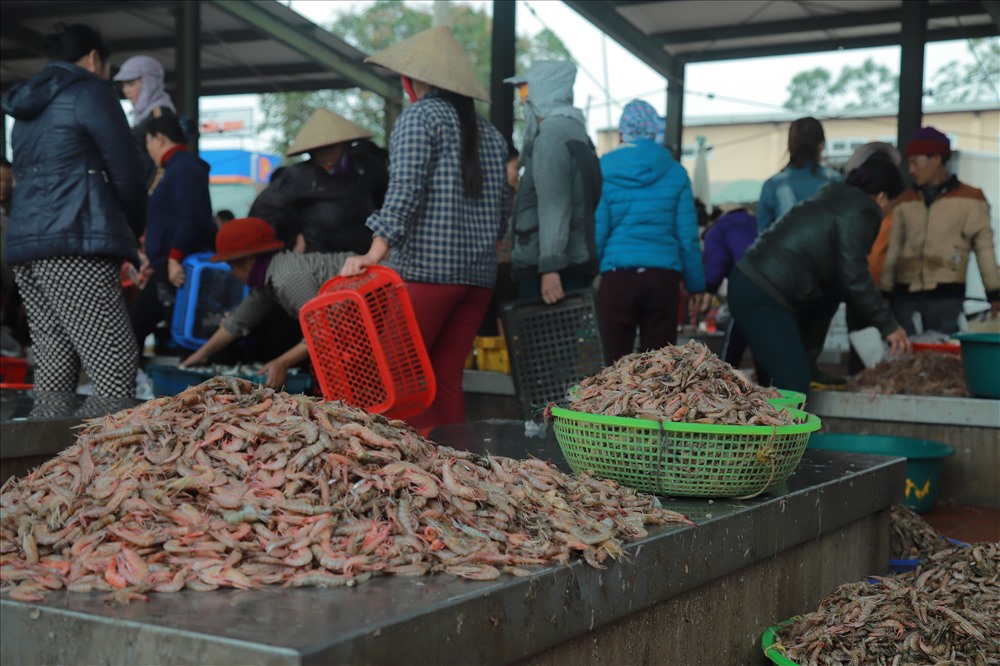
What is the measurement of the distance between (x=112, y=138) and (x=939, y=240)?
5611 millimetres

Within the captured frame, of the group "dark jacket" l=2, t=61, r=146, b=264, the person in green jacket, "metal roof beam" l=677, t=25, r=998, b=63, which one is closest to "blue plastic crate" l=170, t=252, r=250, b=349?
"dark jacket" l=2, t=61, r=146, b=264

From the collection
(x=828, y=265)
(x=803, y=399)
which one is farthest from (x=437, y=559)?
(x=828, y=265)

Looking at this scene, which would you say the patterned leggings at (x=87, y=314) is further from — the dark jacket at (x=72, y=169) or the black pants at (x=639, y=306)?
the black pants at (x=639, y=306)

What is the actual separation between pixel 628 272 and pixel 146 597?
466 cm

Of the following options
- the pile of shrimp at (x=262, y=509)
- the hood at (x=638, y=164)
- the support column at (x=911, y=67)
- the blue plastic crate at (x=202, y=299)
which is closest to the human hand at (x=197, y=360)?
the blue plastic crate at (x=202, y=299)

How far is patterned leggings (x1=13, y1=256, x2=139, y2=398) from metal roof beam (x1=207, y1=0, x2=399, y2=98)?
29.2ft

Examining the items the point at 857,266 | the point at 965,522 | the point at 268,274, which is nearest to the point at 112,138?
the point at 268,274

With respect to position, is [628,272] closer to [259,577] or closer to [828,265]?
[828,265]

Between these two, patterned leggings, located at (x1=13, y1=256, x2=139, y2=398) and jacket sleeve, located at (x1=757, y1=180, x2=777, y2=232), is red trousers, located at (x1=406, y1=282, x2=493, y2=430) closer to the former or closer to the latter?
patterned leggings, located at (x1=13, y1=256, x2=139, y2=398)

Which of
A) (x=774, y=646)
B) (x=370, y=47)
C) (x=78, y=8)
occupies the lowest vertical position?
(x=774, y=646)

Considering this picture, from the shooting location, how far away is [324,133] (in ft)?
22.3

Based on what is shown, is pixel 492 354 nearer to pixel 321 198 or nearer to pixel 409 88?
pixel 321 198

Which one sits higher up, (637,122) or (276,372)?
(637,122)

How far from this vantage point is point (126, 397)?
5.25 metres
